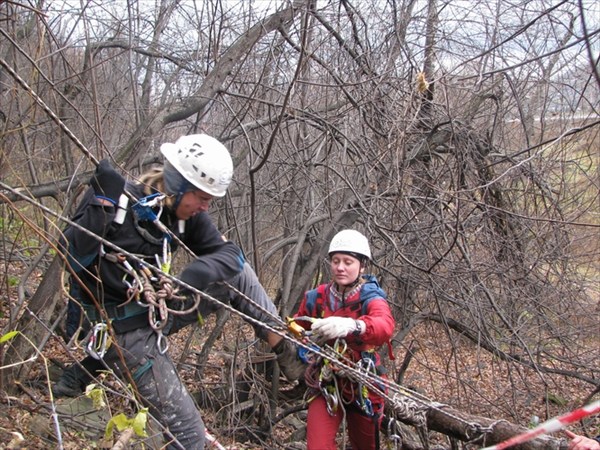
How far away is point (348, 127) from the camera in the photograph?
19.4 feet

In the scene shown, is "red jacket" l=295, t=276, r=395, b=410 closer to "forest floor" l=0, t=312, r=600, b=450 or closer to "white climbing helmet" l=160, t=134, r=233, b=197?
"forest floor" l=0, t=312, r=600, b=450

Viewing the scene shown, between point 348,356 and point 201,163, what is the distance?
1885 millimetres

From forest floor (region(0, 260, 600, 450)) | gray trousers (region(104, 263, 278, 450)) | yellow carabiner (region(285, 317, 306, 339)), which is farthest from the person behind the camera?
forest floor (region(0, 260, 600, 450))

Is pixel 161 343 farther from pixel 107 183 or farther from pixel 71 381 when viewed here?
pixel 107 183

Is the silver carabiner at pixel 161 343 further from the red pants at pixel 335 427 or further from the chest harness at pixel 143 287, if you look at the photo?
the red pants at pixel 335 427

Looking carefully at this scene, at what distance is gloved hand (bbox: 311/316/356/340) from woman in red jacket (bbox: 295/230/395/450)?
216 millimetres

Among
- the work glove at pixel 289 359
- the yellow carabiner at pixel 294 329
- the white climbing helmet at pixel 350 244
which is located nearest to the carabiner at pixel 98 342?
the yellow carabiner at pixel 294 329

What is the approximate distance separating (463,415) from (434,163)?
9.66 ft

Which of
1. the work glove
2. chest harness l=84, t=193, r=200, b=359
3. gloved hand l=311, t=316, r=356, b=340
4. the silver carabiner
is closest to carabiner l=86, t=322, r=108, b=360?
chest harness l=84, t=193, r=200, b=359

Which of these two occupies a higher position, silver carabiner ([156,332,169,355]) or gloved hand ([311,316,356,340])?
gloved hand ([311,316,356,340])

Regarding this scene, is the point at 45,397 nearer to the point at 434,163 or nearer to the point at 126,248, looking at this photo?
the point at 126,248

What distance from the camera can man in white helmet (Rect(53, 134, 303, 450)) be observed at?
2.72 metres

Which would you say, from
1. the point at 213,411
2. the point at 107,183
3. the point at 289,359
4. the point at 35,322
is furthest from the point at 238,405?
the point at 107,183

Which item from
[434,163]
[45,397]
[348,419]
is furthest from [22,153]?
[434,163]
